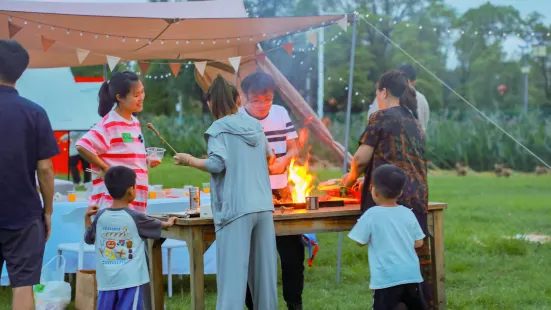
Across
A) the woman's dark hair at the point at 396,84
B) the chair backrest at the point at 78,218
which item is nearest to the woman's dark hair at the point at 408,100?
the woman's dark hair at the point at 396,84

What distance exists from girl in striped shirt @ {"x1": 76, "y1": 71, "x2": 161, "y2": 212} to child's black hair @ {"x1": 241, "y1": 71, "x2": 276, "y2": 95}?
623mm

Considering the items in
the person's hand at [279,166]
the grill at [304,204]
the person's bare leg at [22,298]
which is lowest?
the person's bare leg at [22,298]

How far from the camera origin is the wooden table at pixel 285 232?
14.6 ft

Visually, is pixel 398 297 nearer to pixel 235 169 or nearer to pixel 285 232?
pixel 285 232

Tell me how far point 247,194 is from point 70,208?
2611 mm

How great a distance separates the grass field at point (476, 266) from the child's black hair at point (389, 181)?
5.75ft

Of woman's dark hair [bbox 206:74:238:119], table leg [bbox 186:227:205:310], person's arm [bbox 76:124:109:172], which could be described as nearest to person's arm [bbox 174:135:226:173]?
woman's dark hair [bbox 206:74:238:119]

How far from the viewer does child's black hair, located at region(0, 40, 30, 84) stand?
3.94m

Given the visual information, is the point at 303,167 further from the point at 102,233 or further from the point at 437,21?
the point at 437,21

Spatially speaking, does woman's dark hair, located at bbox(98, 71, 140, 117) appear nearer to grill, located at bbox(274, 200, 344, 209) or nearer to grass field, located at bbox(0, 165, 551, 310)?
grill, located at bbox(274, 200, 344, 209)

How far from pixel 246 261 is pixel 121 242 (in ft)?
2.19

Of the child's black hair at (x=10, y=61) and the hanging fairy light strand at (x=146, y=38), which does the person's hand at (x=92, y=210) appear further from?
the hanging fairy light strand at (x=146, y=38)

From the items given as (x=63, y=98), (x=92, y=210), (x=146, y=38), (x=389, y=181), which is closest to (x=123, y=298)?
(x=92, y=210)

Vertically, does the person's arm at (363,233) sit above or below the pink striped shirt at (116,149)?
below
